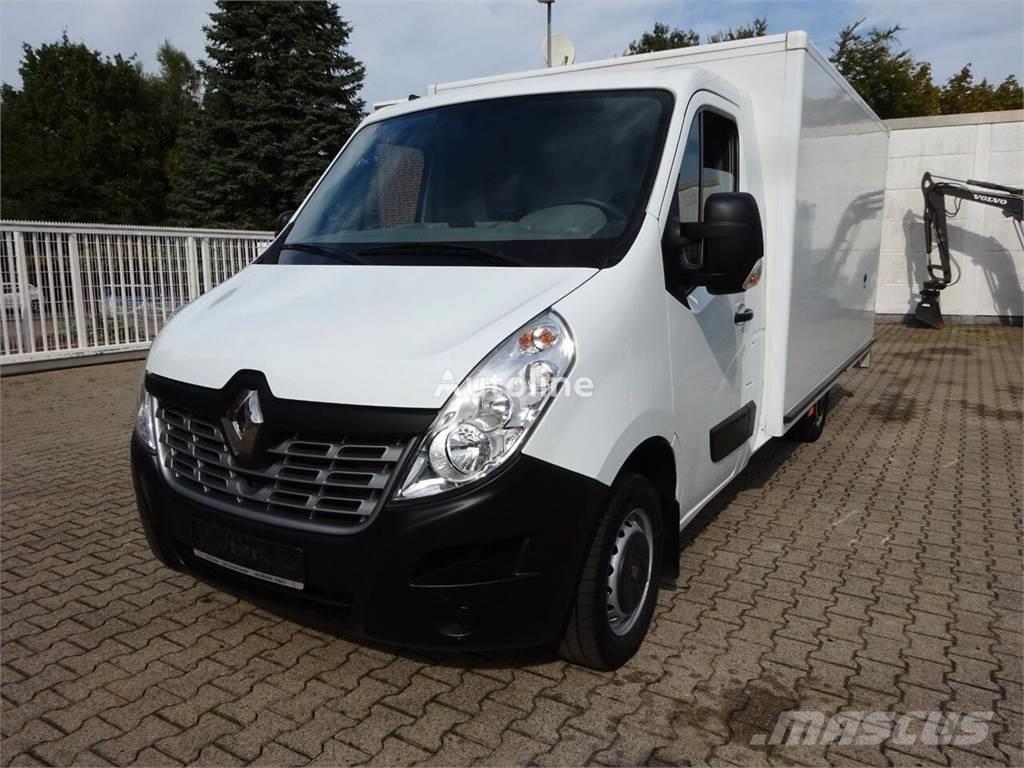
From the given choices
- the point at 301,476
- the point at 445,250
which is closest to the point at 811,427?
the point at 445,250

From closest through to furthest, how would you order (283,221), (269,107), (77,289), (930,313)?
1. (283,221)
2. (77,289)
3. (930,313)
4. (269,107)

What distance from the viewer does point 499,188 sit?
3.45 meters

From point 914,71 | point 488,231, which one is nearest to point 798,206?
point 488,231

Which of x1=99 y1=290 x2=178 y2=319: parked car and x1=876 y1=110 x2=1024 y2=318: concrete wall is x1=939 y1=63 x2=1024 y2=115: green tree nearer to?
x1=876 y1=110 x2=1024 y2=318: concrete wall

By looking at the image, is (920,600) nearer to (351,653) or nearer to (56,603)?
(351,653)

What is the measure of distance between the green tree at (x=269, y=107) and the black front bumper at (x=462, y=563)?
93.6 feet

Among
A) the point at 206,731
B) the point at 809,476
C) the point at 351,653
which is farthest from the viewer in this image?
the point at 809,476

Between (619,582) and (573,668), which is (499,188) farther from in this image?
(573,668)

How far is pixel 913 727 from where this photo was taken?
274cm

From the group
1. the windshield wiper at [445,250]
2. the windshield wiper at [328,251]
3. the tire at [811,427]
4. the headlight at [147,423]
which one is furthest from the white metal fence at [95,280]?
the tire at [811,427]

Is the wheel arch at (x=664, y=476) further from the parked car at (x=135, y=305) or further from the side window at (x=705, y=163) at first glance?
the parked car at (x=135, y=305)

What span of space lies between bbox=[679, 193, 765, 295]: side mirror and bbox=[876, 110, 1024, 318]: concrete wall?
1534 cm

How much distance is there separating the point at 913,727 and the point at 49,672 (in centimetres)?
323

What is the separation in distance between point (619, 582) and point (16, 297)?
31.7 feet
